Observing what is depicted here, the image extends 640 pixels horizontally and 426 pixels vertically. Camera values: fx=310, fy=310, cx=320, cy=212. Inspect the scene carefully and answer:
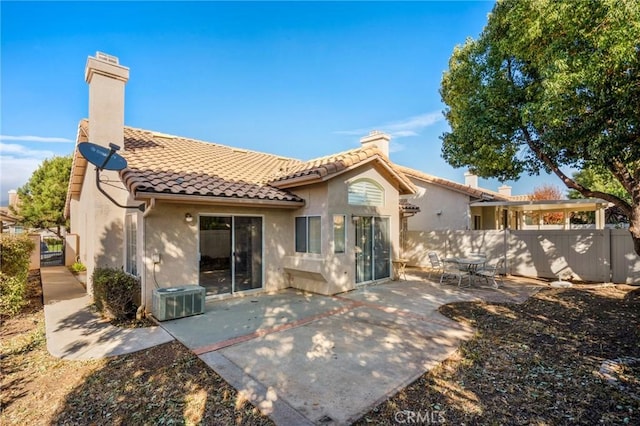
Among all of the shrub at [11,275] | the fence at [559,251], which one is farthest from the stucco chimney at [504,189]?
the shrub at [11,275]

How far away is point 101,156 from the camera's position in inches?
290

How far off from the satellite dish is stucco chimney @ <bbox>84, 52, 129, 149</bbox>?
264cm

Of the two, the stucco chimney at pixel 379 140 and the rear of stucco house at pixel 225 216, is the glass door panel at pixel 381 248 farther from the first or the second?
the stucco chimney at pixel 379 140

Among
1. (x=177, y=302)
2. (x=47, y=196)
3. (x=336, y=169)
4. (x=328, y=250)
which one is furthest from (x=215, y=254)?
(x=47, y=196)

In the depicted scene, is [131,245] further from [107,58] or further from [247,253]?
[107,58]

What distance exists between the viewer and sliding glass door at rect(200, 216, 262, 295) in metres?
9.48

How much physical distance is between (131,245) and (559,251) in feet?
53.2

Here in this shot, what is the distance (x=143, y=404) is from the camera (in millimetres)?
4258

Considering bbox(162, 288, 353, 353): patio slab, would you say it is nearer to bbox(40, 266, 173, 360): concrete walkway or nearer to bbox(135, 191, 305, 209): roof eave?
bbox(40, 266, 173, 360): concrete walkway

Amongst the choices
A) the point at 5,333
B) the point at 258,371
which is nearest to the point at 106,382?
the point at 258,371

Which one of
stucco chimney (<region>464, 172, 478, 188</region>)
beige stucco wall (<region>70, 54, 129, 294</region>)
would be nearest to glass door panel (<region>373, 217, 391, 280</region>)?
beige stucco wall (<region>70, 54, 129, 294</region>)

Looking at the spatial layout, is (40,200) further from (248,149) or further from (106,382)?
(106,382)

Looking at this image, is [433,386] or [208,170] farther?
[208,170]

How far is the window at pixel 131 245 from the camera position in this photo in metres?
9.23
